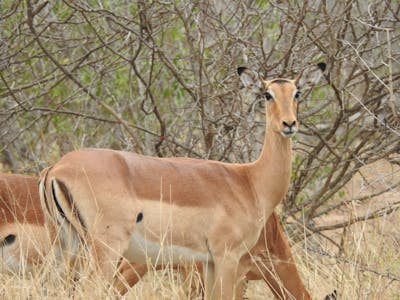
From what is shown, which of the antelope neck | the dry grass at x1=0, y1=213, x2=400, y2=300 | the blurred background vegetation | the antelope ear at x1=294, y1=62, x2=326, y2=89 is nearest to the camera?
the dry grass at x1=0, y1=213, x2=400, y2=300

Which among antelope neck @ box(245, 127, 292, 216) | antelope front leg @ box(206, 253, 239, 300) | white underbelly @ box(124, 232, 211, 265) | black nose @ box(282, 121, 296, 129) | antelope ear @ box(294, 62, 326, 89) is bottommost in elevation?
antelope front leg @ box(206, 253, 239, 300)

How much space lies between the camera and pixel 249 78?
18.2ft

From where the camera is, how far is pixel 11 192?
549 cm

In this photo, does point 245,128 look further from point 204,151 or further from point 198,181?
point 198,181

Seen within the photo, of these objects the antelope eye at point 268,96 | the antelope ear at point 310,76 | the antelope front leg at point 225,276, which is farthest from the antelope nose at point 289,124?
the antelope front leg at point 225,276

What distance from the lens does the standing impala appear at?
4691mm

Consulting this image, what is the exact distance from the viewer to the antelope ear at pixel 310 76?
18.1ft

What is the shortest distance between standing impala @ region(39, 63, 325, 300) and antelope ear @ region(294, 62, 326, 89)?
0.78 ft

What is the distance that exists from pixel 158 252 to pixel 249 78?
3.95ft

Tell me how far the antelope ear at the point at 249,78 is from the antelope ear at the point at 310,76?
23 cm

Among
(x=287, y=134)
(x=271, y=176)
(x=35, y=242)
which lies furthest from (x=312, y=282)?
(x=35, y=242)

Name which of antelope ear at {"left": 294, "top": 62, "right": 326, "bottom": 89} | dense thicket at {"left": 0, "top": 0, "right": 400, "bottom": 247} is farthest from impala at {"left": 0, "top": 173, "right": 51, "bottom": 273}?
antelope ear at {"left": 294, "top": 62, "right": 326, "bottom": 89}

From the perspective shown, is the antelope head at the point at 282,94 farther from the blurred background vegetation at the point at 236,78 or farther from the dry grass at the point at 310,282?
the dry grass at the point at 310,282

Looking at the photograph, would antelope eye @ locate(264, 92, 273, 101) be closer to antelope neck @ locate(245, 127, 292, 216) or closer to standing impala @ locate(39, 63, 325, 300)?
standing impala @ locate(39, 63, 325, 300)
